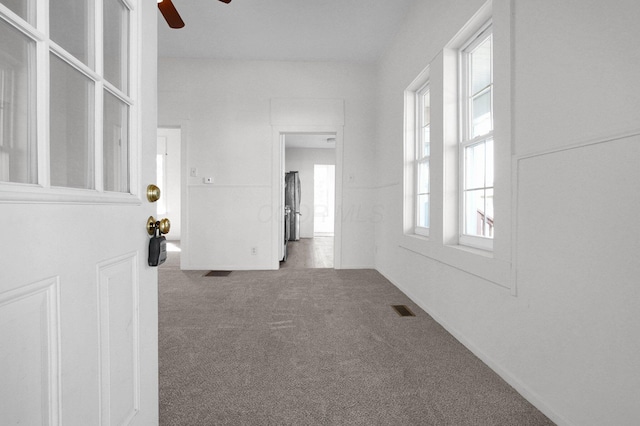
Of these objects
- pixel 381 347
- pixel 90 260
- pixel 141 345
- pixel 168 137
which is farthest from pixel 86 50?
pixel 168 137

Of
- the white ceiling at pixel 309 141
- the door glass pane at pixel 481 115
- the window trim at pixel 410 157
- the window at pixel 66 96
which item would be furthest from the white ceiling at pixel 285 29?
the white ceiling at pixel 309 141

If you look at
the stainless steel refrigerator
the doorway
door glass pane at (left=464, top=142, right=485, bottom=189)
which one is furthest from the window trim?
the stainless steel refrigerator

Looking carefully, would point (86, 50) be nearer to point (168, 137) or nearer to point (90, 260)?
point (90, 260)

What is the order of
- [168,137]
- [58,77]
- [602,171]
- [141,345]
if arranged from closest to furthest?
[58,77] < [141,345] < [602,171] < [168,137]

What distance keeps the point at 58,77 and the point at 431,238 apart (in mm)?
2540

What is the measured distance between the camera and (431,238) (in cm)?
271

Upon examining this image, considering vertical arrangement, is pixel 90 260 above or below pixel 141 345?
above

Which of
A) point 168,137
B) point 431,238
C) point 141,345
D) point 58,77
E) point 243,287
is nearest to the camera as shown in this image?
point 58,77

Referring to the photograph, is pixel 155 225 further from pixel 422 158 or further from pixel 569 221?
pixel 422 158

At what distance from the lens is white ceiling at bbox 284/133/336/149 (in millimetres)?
8227

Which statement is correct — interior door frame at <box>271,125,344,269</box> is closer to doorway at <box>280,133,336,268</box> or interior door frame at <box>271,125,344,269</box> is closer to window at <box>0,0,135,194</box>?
doorway at <box>280,133,336,268</box>

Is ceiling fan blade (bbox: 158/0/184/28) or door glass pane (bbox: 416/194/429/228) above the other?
ceiling fan blade (bbox: 158/0/184/28)

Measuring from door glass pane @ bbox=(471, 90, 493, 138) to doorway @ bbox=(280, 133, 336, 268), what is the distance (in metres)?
5.31

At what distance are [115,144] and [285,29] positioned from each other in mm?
3503
